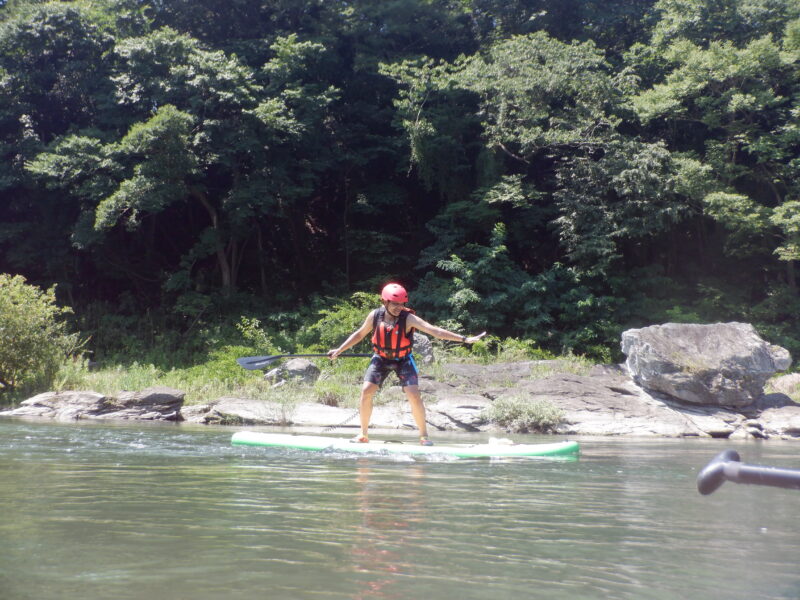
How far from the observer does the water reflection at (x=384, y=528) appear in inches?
107

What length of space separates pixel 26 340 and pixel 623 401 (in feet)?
36.4

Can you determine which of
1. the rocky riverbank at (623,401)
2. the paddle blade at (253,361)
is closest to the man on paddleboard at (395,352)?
the paddle blade at (253,361)

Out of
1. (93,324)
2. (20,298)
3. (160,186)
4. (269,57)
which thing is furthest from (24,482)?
(269,57)

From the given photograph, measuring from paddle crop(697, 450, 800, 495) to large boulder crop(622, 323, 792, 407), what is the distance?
449 inches

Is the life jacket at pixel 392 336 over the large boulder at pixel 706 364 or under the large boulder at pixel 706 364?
over

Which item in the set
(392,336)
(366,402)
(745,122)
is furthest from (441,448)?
(745,122)

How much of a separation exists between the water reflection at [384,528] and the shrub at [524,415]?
6334mm

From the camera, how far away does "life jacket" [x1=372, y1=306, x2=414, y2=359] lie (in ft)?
25.5

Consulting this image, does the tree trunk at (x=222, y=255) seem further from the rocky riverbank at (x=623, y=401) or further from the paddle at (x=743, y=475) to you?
the paddle at (x=743, y=475)

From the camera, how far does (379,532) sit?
3.52 m

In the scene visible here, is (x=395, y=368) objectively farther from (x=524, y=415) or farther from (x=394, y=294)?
(x=524, y=415)

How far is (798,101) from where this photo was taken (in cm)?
1906

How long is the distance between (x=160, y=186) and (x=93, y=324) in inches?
208

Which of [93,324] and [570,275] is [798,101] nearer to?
[570,275]
